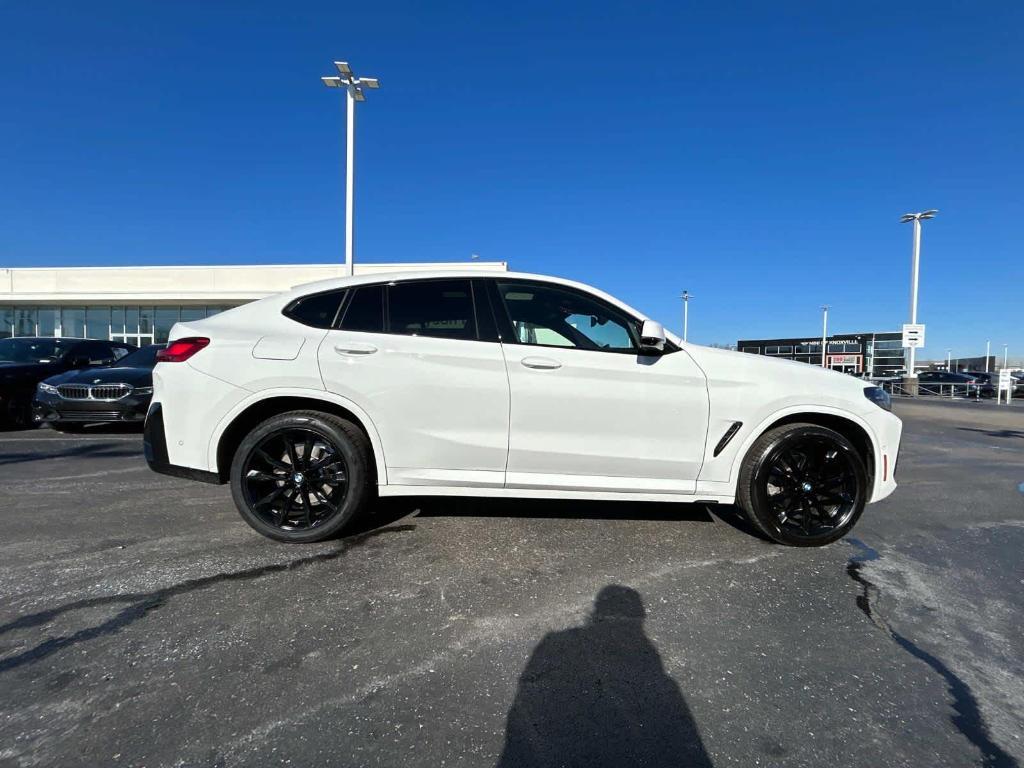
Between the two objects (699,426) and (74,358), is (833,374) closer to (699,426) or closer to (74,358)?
(699,426)

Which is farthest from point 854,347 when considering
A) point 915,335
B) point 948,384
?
point 915,335

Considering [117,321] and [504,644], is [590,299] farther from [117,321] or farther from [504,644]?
[117,321]

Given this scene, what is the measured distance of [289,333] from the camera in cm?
331

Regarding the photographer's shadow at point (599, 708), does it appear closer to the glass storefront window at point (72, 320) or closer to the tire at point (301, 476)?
the tire at point (301, 476)

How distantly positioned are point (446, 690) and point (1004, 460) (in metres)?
8.64

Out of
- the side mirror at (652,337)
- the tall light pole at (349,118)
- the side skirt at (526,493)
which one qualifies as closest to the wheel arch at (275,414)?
the side skirt at (526,493)

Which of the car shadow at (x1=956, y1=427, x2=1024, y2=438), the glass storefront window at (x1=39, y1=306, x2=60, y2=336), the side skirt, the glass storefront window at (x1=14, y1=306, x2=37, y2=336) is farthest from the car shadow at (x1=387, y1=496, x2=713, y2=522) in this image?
the glass storefront window at (x1=14, y1=306, x2=37, y2=336)

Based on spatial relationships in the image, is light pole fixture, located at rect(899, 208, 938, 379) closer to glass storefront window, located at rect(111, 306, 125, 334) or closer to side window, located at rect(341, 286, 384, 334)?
side window, located at rect(341, 286, 384, 334)

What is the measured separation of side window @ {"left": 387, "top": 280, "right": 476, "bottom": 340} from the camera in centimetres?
335

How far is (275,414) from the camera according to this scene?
3357mm

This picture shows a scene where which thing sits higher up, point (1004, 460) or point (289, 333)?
point (289, 333)

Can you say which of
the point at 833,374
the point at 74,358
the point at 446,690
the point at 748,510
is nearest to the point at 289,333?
the point at 446,690

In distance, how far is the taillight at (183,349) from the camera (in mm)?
3314

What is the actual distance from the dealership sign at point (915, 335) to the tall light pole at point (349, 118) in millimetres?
25411
